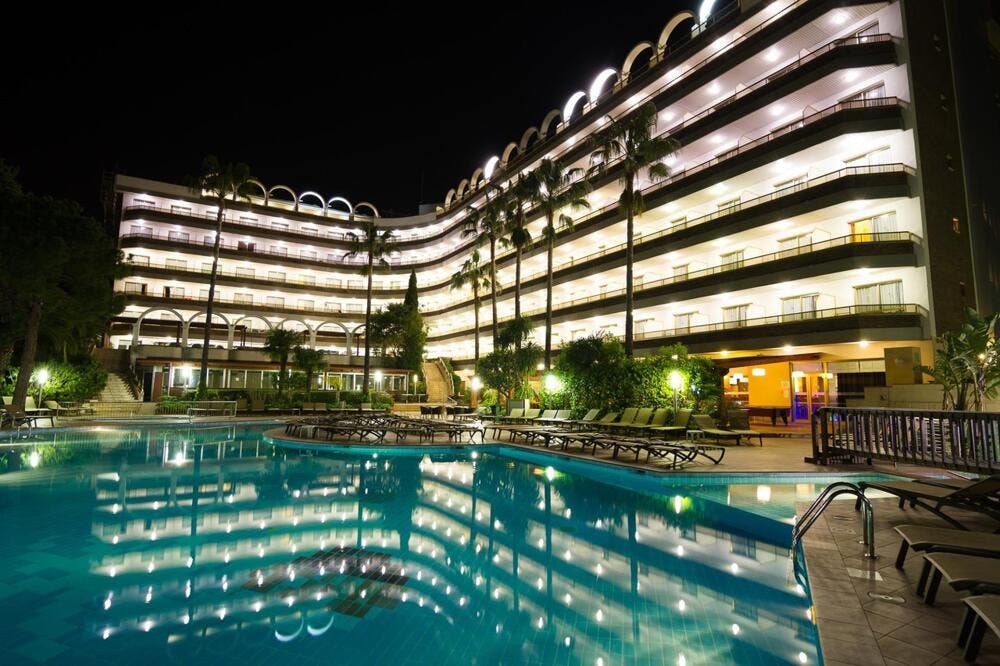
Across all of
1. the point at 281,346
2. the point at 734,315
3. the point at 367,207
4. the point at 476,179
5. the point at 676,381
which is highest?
the point at 367,207

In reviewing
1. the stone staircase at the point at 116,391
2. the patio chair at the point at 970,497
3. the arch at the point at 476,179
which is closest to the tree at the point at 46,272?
the stone staircase at the point at 116,391

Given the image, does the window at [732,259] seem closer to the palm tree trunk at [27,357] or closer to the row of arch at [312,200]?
the palm tree trunk at [27,357]

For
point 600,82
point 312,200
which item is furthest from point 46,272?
point 312,200

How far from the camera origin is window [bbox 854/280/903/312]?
2215cm

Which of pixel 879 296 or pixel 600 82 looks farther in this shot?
pixel 600 82

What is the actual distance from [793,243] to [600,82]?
66.3ft

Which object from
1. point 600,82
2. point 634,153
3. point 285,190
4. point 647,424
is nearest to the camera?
point 647,424

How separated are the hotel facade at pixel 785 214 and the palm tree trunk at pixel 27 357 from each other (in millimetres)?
14172

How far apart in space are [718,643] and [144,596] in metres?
5.38

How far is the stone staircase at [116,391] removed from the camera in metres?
34.3

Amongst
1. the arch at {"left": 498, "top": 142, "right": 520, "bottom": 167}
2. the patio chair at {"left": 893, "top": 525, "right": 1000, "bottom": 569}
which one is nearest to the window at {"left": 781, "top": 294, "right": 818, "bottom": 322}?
the patio chair at {"left": 893, "top": 525, "right": 1000, "bottom": 569}

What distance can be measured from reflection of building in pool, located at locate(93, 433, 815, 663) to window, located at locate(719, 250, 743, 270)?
21.3 m

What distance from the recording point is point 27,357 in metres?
24.5

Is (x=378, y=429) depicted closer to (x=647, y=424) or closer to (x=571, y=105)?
(x=647, y=424)
